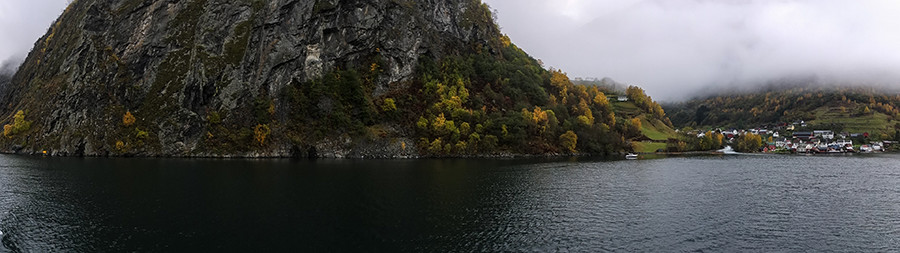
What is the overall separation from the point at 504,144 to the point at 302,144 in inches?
2292

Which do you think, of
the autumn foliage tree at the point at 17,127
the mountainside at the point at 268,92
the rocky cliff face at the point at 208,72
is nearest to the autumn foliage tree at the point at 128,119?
the mountainside at the point at 268,92

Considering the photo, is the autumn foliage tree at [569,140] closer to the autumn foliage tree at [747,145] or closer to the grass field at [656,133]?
the grass field at [656,133]

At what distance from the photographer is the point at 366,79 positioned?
141000 millimetres

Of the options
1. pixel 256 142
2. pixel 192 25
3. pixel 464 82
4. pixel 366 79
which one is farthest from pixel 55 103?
pixel 464 82

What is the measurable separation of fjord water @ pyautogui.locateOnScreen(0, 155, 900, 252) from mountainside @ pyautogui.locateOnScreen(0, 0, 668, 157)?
41446mm

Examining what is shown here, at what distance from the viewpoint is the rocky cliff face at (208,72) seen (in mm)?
119438

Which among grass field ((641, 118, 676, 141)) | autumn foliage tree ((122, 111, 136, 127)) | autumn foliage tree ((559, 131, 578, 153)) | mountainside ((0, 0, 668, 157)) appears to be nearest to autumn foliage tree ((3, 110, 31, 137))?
mountainside ((0, 0, 668, 157))

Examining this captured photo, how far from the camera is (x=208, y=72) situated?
126688 mm

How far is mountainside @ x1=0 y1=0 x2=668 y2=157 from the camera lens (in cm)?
12050

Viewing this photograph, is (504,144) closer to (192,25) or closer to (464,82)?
(464,82)

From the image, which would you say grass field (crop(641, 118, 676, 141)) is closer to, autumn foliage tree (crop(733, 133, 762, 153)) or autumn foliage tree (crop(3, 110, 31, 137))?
autumn foliage tree (crop(733, 133, 762, 153))

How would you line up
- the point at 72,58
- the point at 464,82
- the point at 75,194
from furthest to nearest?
the point at 464,82
the point at 72,58
the point at 75,194

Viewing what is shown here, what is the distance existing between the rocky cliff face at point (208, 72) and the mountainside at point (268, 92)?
14.9 inches

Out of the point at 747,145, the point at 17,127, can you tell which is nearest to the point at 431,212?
the point at 17,127
